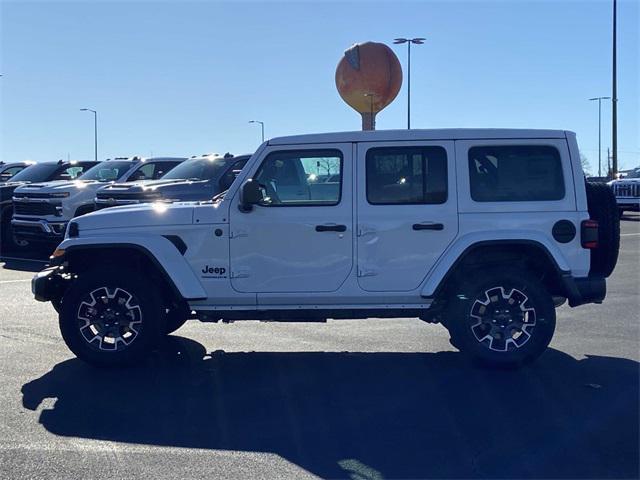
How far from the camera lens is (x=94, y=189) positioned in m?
15.9

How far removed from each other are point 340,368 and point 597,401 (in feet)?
7.26

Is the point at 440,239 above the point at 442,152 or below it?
below

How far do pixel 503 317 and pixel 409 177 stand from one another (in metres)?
1.50

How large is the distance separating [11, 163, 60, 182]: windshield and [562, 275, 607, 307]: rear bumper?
1446cm

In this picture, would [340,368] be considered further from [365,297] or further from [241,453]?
[241,453]

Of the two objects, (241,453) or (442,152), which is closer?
(241,453)

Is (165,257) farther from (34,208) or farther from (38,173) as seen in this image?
Answer: (38,173)

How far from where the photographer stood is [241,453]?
498cm

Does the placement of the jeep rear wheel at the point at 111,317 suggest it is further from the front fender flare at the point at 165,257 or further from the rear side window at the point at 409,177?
the rear side window at the point at 409,177

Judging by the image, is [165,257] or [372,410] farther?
[165,257]

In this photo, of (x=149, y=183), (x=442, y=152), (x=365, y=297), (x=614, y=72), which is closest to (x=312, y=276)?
(x=365, y=297)

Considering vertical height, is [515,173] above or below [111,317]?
above

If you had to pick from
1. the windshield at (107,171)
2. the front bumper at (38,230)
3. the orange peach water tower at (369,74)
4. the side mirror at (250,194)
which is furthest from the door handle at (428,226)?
the orange peach water tower at (369,74)

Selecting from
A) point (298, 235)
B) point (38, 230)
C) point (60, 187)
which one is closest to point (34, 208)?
point (38, 230)
